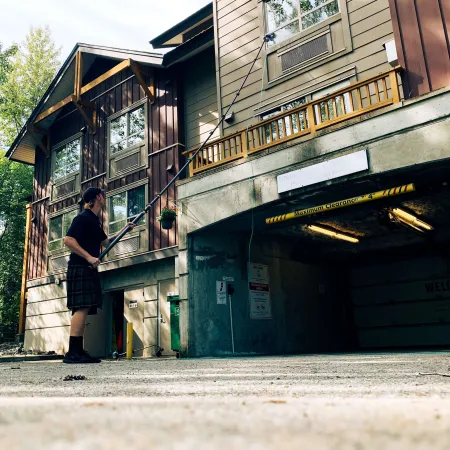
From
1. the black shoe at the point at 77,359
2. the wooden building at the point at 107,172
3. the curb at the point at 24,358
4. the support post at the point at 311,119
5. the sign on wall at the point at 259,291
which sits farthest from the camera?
the wooden building at the point at 107,172

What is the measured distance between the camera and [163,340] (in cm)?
1305

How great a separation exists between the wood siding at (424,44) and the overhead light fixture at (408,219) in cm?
250

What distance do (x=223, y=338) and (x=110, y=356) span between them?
7.04 meters

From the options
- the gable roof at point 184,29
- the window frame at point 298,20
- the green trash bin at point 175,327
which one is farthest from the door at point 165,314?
the gable roof at point 184,29

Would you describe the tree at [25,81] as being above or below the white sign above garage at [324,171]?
above

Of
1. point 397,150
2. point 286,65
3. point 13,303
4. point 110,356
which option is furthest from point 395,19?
point 13,303

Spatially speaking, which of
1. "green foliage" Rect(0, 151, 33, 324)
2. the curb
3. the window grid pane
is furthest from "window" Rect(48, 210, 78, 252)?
"green foliage" Rect(0, 151, 33, 324)

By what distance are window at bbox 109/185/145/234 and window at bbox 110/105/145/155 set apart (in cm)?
177

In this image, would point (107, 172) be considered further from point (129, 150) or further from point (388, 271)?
point (388, 271)

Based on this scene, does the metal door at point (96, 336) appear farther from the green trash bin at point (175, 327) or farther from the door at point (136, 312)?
the green trash bin at point (175, 327)

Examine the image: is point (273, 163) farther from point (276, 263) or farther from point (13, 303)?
point (13, 303)

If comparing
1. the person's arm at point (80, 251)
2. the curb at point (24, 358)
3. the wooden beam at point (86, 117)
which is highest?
the wooden beam at point (86, 117)

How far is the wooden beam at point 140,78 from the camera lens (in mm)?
14742

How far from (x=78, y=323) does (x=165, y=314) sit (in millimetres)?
7512
